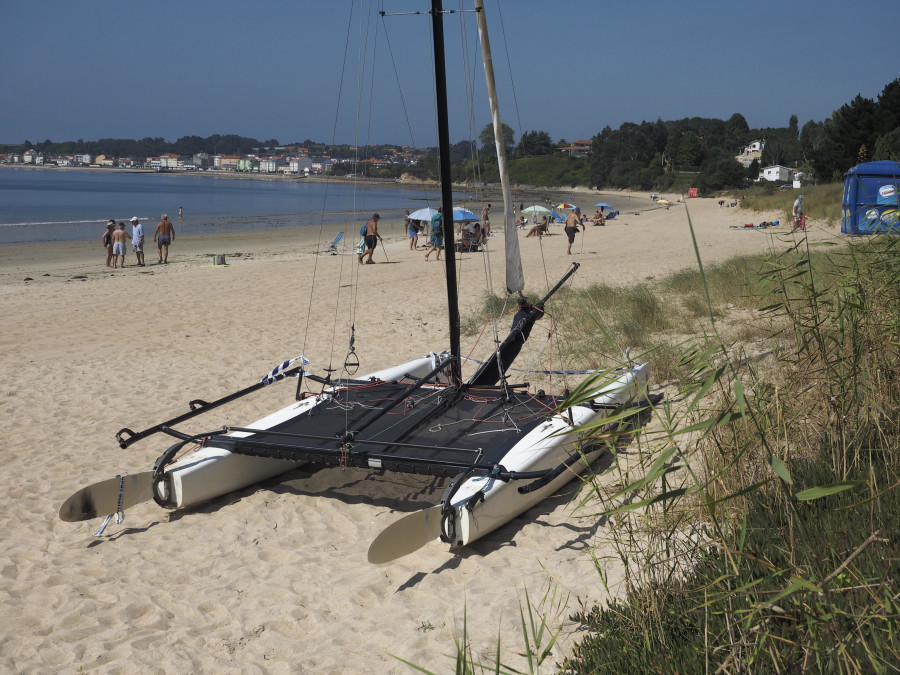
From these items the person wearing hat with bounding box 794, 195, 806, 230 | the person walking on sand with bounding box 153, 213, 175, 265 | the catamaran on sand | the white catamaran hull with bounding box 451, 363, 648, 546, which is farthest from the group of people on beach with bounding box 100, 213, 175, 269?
the white catamaran hull with bounding box 451, 363, 648, 546

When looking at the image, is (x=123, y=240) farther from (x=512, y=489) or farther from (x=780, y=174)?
(x=780, y=174)

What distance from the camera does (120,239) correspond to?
2258 cm

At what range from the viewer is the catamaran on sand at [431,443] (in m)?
5.00

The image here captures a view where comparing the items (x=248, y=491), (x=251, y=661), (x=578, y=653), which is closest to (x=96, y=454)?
(x=248, y=491)

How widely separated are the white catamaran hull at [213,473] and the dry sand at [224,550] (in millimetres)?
117

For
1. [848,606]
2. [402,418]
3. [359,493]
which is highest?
[848,606]

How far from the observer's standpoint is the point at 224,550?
516 centimetres

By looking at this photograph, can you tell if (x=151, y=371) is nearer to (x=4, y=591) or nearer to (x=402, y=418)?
(x=402, y=418)

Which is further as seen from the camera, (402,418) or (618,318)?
(618,318)

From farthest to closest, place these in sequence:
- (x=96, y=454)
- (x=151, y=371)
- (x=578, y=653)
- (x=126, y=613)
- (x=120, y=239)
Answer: (x=120, y=239), (x=151, y=371), (x=96, y=454), (x=126, y=613), (x=578, y=653)

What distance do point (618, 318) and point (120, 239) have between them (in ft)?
55.8

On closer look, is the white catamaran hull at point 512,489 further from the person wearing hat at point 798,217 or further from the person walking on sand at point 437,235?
the person walking on sand at point 437,235

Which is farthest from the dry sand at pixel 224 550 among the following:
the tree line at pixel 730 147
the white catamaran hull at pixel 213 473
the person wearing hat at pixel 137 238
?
the tree line at pixel 730 147

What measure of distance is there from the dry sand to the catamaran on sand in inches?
8.0
